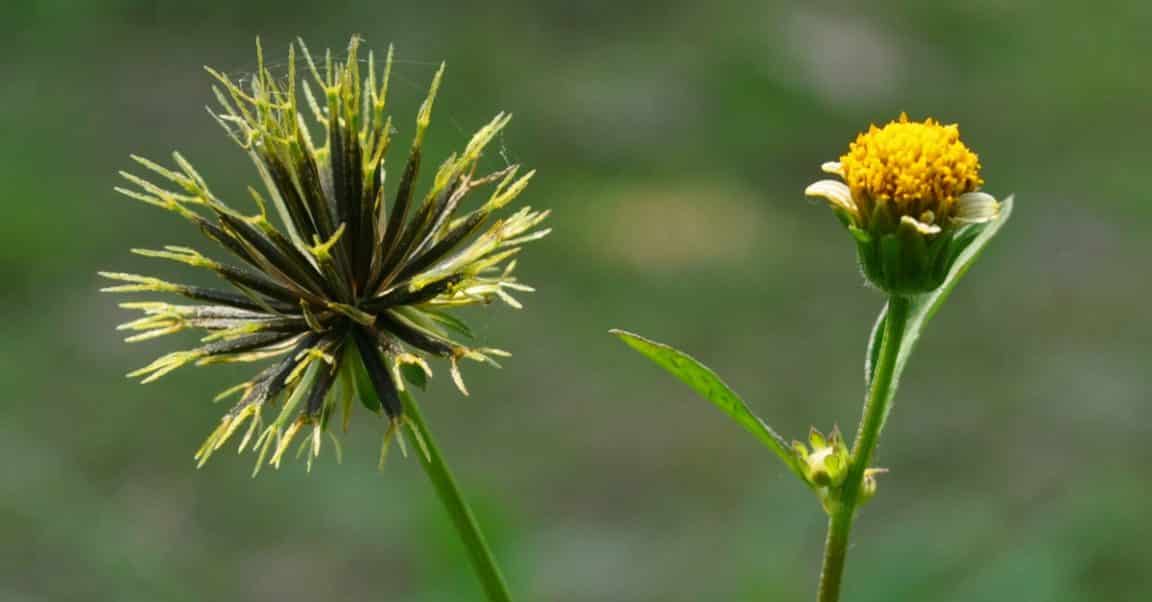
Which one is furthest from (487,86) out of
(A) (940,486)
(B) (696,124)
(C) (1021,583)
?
(C) (1021,583)


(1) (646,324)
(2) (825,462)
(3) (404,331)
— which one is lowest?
(1) (646,324)

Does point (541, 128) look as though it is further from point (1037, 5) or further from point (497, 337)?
point (1037, 5)

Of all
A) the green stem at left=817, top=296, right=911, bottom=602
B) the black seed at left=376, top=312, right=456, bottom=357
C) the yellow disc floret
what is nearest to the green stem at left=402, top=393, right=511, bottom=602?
the black seed at left=376, top=312, right=456, bottom=357

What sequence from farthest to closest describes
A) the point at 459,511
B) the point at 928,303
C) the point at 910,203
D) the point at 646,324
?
the point at 646,324 < the point at 928,303 < the point at 910,203 < the point at 459,511

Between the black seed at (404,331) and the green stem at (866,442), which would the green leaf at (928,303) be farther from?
the black seed at (404,331)

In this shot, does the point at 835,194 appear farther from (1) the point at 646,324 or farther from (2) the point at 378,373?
(1) the point at 646,324

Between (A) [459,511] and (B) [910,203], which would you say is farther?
(B) [910,203]

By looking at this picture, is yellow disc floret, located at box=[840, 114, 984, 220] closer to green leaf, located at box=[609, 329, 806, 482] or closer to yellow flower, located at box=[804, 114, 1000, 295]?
yellow flower, located at box=[804, 114, 1000, 295]

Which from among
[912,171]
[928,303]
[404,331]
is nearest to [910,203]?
[912,171]
